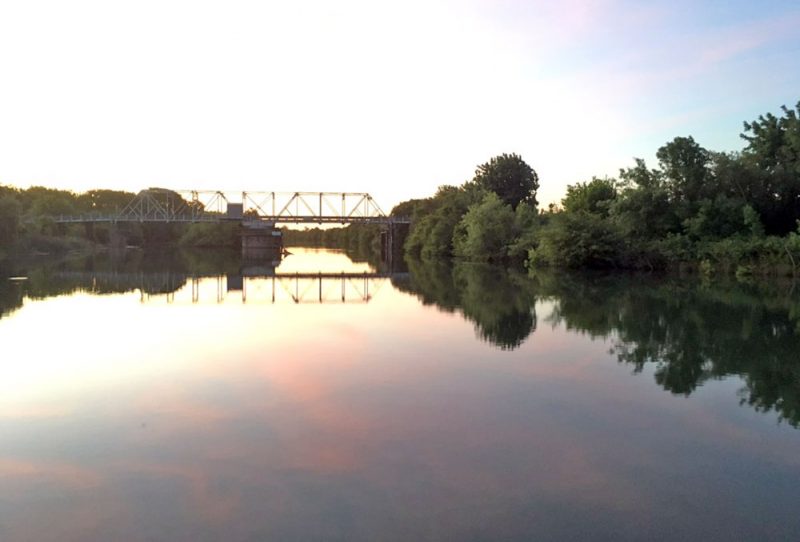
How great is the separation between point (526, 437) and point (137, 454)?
528 cm

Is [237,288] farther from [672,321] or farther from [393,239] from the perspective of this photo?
[393,239]

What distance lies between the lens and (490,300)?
1106 inches

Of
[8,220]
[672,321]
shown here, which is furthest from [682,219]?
[8,220]

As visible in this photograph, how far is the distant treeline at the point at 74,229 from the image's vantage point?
67438 mm

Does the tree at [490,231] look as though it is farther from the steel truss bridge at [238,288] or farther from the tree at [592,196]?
the steel truss bridge at [238,288]

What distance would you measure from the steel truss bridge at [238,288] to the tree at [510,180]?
42179mm

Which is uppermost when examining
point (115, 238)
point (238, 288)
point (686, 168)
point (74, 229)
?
point (686, 168)

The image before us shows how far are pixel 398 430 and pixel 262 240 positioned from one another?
3994 inches

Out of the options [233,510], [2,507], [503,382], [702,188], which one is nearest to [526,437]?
[503,382]

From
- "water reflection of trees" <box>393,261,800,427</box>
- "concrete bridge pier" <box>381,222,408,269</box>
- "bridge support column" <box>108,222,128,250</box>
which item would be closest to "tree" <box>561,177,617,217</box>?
"water reflection of trees" <box>393,261,800,427</box>

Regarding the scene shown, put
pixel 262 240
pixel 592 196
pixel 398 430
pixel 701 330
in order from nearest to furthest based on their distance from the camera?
1. pixel 398 430
2. pixel 701 330
3. pixel 592 196
4. pixel 262 240

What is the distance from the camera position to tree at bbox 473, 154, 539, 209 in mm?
85062

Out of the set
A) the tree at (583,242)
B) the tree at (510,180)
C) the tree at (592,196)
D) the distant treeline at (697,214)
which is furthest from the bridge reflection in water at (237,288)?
the tree at (510,180)

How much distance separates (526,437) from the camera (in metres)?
9.25
